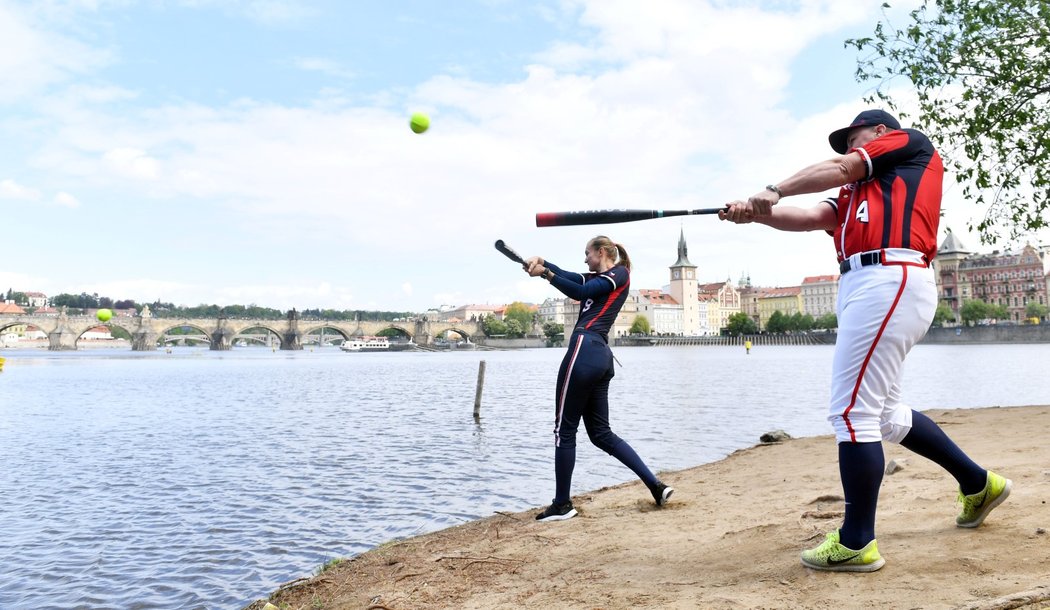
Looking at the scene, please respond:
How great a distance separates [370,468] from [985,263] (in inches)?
6051

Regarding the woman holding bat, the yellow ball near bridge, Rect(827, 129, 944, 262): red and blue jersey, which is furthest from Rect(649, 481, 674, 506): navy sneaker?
the yellow ball near bridge

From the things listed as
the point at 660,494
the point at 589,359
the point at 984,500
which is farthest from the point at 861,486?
the point at 660,494

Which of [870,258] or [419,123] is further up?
[419,123]

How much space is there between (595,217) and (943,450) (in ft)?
8.06

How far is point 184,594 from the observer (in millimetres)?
6066

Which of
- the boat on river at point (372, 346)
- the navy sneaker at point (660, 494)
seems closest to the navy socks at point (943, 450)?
the navy sneaker at point (660, 494)

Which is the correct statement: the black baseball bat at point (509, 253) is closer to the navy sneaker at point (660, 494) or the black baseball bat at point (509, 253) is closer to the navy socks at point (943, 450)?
the navy sneaker at point (660, 494)

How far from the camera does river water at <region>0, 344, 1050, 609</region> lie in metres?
6.77

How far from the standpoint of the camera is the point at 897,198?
3311mm

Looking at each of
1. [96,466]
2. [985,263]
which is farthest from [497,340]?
[96,466]

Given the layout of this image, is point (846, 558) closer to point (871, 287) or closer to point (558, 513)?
point (871, 287)

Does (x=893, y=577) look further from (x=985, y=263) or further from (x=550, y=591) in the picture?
(x=985, y=263)

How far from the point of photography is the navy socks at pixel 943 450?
3.69m

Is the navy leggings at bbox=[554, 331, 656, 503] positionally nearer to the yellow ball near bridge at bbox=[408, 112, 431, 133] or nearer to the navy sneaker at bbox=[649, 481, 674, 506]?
the navy sneaker at bbox=[649, 481, 674, 506]
